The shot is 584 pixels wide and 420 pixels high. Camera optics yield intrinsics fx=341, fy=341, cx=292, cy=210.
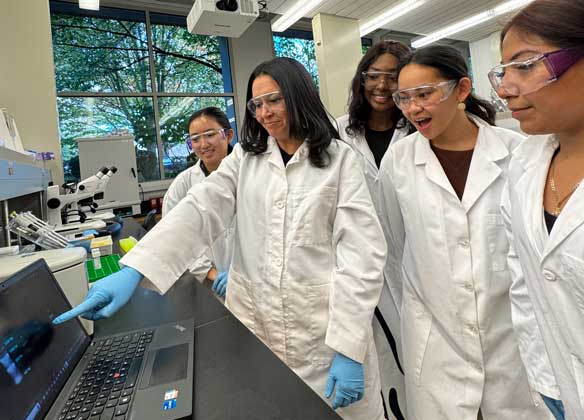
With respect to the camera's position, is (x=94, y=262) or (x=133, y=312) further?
(x=94, y=262)

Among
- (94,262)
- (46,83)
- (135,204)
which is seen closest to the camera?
(94,262)

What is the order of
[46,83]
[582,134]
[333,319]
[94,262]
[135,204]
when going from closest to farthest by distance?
[582,134]
[333,319]
[94,262]
[46,83]
[135,204]

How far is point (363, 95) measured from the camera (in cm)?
145

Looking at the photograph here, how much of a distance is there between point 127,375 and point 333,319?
0.47m

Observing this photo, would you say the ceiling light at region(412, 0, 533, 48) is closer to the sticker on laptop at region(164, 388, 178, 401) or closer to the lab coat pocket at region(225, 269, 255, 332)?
the lab coat pocket at region(225, 269, 255, 332)

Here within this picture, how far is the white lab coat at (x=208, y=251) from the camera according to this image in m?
1.48

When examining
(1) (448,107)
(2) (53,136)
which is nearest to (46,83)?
(2) (53,136)

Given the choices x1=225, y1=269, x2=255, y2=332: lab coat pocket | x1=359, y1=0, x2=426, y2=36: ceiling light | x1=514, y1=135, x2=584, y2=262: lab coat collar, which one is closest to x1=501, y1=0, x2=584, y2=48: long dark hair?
x1=514, y1=135, x2=584, y2=262: lab coat collar

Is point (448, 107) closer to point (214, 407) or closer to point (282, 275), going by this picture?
point (282, 275)

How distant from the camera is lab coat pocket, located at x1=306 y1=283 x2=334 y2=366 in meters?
0.92

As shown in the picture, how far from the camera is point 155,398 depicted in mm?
553

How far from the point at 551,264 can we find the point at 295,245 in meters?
0.56

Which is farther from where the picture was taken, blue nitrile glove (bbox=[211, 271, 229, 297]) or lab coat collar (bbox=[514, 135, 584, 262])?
blue nitrile glove (bbox=[211, 271, 229, 297])

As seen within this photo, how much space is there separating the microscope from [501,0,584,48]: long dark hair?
6.99 ft
